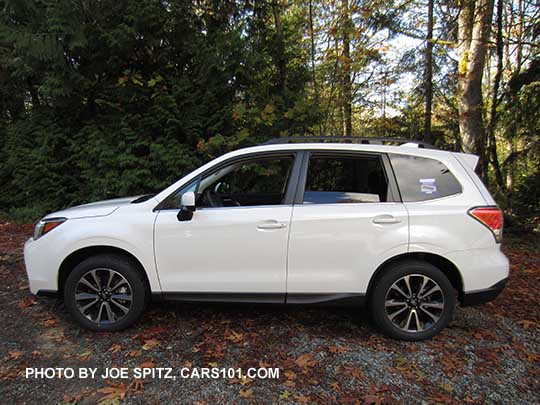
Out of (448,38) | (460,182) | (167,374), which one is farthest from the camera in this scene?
(448,38)

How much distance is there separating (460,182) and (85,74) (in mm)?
7453

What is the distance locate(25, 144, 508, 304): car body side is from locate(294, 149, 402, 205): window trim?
33mm

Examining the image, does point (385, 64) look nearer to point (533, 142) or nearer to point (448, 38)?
point (448, 38)

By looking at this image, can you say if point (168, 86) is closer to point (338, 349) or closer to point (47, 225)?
point (47, 225)

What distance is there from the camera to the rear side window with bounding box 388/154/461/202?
2807mm

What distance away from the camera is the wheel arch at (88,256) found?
2955 millimetres

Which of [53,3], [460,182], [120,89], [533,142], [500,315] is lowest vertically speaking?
[500,315]

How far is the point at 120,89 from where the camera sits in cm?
689

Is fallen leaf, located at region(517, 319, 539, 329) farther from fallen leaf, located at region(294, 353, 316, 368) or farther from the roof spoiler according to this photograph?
fallen leaf, located at region(294, 353, 316, 368)

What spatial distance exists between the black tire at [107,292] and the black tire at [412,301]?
214 centimetres

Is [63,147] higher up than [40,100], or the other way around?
[40,100]

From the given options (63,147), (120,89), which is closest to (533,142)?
(120,89)

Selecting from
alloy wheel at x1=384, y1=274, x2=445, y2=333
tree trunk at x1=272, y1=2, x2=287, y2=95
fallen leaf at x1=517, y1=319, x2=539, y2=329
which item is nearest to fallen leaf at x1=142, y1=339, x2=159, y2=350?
alloy wheel at x1=384, y1=274, x2=445, y2=333

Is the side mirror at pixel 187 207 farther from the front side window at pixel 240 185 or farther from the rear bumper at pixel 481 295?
the rear bumper at pixel 481 295
